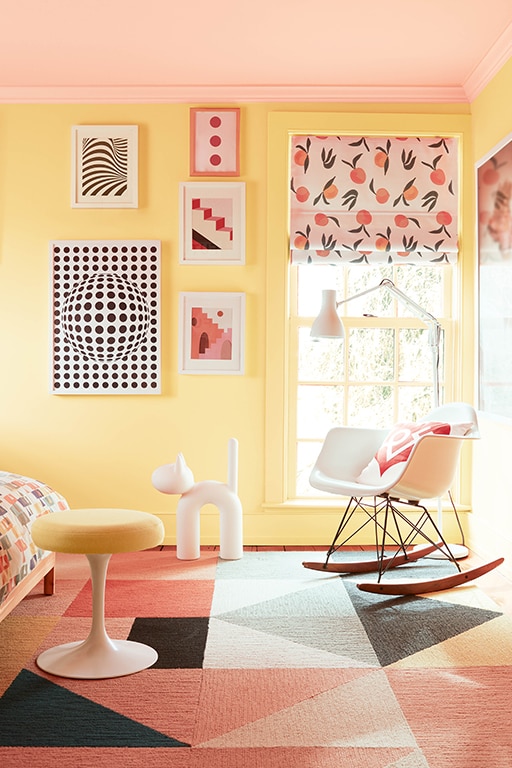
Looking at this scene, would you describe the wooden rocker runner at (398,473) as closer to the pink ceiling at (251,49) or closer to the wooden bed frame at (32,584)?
the wooden bed frame at (32,584)

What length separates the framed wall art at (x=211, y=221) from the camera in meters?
4.62

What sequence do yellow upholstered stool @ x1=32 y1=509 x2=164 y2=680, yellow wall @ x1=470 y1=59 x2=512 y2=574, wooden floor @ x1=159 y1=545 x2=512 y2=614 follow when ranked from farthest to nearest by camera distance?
yellow wall @ x1=470 y1=59 x2=512 y2=574
wooden floor @ x1=159 y1=545 x2=512 y2=614
yellow upholstered stool @ x1=32 y1=509 x2=164 y2=680

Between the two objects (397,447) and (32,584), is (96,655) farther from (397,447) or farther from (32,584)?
(397,447)

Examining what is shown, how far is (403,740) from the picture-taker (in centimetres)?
218

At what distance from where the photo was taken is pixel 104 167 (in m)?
4.62

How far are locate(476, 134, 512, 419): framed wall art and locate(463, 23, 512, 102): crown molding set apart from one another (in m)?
0.42

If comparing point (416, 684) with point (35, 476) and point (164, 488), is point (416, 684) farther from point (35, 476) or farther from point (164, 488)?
point (35, 476)

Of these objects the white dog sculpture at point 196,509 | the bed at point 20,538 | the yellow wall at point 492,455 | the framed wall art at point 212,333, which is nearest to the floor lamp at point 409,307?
the yellow wall at point 492,455

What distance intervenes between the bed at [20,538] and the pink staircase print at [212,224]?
1840 millimetres

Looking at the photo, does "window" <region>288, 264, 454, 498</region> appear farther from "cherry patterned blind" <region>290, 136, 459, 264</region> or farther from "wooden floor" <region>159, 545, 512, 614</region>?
"wooden floor" <region>159, 545, 512, 614</region>

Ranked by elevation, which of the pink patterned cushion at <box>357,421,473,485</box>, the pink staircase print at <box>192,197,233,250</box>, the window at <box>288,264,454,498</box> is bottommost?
the pink patterned cushion at <box>357,421,473,485</box>

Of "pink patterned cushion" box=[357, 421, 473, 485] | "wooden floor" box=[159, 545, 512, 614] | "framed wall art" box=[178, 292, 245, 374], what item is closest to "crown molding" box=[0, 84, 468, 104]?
"framed wall art" box=[178, 292, 245, 374]

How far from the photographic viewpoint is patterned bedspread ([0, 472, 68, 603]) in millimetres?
2695

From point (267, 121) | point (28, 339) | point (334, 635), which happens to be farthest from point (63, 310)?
point (334, 635)
